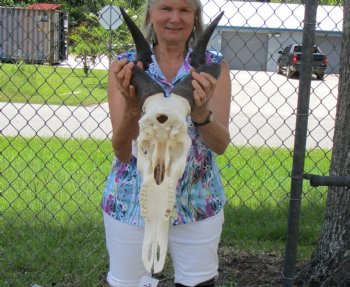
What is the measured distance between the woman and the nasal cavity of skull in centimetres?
39

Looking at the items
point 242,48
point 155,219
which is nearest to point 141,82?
point 155,219

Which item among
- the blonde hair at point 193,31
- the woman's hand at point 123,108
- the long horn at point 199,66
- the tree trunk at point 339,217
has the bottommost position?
the tree trunk at point 339,217

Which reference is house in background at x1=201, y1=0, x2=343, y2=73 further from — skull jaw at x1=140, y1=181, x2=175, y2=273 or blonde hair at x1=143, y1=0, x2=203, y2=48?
skull jaw at x1=140, y1=181, x2=175, y2=273

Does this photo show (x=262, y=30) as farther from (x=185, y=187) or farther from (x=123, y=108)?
(x=123, y=108)

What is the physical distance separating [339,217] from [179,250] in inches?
54.5

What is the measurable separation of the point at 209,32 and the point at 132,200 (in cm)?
76

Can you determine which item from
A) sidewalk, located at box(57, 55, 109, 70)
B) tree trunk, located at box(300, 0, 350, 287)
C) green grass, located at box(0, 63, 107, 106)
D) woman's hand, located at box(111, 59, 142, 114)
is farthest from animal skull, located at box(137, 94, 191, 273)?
green grass, located at box(0, 63, 107, 106)

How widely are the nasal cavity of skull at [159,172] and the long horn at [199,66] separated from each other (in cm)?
22

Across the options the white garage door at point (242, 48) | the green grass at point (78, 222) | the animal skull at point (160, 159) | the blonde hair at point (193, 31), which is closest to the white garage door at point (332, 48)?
the white garage door at point (242, 48)

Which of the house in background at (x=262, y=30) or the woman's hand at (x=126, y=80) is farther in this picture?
the house in background at (x=262, y=30)

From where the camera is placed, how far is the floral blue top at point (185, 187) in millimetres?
2393

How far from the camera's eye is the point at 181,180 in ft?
7.88

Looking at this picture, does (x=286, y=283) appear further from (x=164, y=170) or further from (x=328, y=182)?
(x=164, y=170)

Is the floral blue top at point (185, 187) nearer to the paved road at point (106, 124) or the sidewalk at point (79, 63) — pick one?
the sidewalk at point (79, 63)
